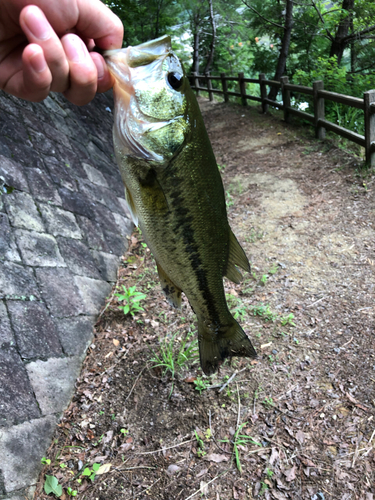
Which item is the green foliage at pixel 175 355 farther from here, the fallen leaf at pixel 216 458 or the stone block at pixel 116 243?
the stone block at pixel 116 243

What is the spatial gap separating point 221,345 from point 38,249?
210 centimetres

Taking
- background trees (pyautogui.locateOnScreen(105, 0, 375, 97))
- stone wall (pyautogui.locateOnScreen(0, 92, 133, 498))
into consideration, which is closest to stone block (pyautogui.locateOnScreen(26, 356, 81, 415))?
stone wall (pyautogui.locateOnScreen(0, 92, 133, 498))

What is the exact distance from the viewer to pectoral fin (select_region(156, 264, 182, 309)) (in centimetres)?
169

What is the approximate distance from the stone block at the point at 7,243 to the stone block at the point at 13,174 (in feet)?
1.49

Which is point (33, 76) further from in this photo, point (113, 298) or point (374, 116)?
point (374, 116)

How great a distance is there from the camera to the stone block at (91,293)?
141 inches

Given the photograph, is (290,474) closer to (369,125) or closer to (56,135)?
(56,135)

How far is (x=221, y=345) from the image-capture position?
2.07 metres

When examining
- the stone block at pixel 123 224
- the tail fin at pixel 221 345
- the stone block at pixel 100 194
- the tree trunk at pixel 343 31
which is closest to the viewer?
the tail fin at pixel 221 345

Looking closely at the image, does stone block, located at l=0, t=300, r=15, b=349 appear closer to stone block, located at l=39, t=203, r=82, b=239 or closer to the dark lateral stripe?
stone block, located at l=39, t=203, r=82, b=239

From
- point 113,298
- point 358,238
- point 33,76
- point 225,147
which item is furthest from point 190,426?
point 225,147

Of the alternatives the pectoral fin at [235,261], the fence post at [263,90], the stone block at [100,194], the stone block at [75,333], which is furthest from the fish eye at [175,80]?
the fence post at [263,90]

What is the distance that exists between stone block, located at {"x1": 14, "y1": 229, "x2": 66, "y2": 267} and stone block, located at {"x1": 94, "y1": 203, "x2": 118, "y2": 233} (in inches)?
37.5

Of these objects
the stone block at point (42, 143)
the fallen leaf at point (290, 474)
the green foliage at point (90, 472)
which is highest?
the stone block at point (42, 143)
